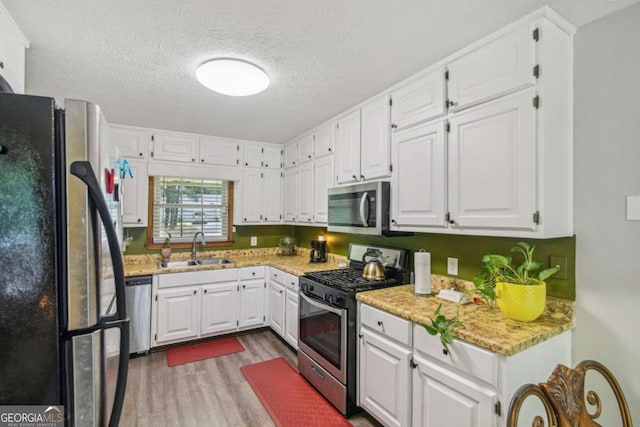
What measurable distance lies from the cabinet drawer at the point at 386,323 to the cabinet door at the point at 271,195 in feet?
7.74

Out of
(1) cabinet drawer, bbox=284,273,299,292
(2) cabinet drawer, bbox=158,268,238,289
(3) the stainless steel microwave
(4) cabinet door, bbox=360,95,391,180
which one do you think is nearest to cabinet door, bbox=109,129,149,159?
(2) cabinet drawer, bbox=158,268,238,289

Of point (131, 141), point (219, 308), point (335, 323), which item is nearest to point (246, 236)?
point (219, 308)

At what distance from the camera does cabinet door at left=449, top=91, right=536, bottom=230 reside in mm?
1531

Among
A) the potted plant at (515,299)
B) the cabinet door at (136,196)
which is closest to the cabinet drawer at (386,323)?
the potted plant at (515,299)

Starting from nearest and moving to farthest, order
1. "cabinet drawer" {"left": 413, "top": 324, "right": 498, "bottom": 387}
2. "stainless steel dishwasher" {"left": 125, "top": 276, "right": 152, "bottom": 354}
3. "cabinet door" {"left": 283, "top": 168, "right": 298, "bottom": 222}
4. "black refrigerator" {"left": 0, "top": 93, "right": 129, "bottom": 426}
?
"black refrigerator" {"left": 0, "top": 93, "right": 129, "bottom": 426}, "cabinet drawer" {"left": 413, "top": 324, "right": 498, "bottom": 387}, "stainless steel dishwasher" {"left": 125, "top": 276, "right": 152, "bottom": 354}, "cabinet door" {"left": 283, "top": 168, "right": 298, "bottom": 222}

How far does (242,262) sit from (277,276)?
51cm

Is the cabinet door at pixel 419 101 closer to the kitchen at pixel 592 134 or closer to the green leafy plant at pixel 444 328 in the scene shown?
the kitchen at pixel 592 134

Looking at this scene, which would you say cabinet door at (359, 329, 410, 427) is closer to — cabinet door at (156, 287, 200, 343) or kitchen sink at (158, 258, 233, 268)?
cabinet door at (156, 287, 200, 343)

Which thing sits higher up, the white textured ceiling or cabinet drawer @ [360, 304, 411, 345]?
the white textured ceiling

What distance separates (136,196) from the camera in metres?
3.36

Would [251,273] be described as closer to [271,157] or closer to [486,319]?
[271,157]

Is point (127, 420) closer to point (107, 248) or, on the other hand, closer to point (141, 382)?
point (141, 382)

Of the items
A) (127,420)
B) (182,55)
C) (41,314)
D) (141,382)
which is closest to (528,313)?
(41,314)

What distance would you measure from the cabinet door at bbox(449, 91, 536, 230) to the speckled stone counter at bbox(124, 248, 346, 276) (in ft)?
5.41
